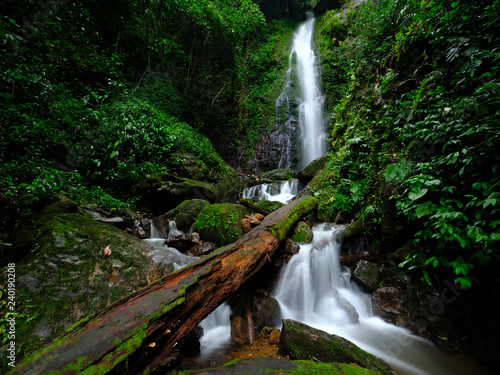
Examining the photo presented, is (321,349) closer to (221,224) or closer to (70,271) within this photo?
(70,271)

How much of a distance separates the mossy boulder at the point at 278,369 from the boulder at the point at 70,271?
1.81 meters

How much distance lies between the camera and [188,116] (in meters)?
12.4

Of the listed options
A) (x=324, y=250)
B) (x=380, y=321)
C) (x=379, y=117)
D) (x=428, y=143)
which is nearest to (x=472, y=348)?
(x=380, y=321)

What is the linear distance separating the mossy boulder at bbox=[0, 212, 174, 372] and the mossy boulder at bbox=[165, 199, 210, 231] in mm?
2148

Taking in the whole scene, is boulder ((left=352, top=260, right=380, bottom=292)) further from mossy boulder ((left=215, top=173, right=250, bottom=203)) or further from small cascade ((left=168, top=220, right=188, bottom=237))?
mossy boulder ((left=215, top=173, right=250, bottom=203))

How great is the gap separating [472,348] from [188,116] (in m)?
13.7

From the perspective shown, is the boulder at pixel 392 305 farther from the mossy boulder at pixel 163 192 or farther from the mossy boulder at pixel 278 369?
the mossy boulder at pixel 163 192

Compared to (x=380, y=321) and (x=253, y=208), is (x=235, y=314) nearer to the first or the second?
(x=380, y=321)

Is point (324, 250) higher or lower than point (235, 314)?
higher

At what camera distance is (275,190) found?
952 cm

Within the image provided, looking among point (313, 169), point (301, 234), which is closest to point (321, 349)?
point (301, 234)

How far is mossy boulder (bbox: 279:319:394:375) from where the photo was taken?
2.12 meters

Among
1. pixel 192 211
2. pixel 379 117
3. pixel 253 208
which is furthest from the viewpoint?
pixel 192 211

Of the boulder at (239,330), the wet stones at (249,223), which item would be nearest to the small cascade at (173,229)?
the wet stones at (249,223)
